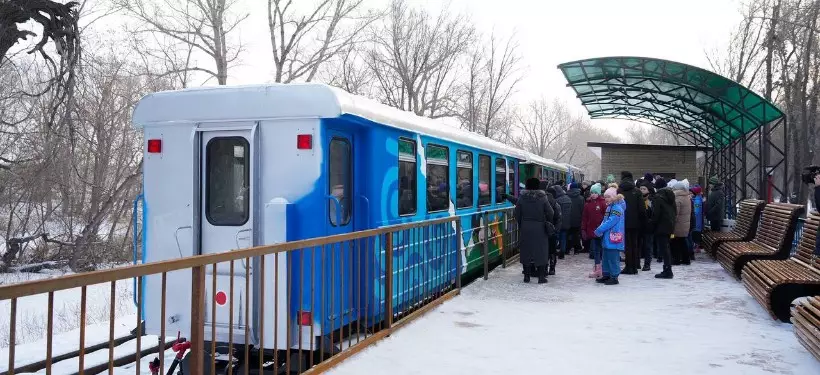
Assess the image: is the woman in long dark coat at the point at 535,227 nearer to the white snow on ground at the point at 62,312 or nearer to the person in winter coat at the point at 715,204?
the person in winter coat at the point at 715,204

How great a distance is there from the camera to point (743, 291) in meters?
8.45

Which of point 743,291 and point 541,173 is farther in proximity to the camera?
point 541,173

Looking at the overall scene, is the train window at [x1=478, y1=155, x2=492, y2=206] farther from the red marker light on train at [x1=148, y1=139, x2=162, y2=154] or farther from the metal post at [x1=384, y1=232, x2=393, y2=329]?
the red marker light on train at [x1=148, y1=139, x2=162, y2=154]

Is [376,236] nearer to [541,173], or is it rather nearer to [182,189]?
[182,189]

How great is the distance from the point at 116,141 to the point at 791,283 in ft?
62.1

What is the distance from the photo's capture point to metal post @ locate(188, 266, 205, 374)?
348 centimetres

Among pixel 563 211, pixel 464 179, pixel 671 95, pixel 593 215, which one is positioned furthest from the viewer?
pixel 671 95

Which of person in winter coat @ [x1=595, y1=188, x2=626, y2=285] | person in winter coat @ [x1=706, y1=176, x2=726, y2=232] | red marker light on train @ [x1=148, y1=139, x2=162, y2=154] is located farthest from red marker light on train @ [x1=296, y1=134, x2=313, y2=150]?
person in winter coat @ [x1=706, y1=176, x2=726, y2=232]

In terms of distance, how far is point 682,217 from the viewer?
35.1 ft

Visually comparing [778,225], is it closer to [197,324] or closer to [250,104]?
[250,104]

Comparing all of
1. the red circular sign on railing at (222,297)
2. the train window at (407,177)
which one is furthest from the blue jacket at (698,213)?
the red circular sign on railing at (222,297)

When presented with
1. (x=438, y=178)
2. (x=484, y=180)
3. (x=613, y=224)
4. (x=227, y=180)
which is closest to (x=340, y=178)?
(x=227, y=180)

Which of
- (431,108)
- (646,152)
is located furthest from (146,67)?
(646,152)

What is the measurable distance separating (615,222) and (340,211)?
4810 mm
